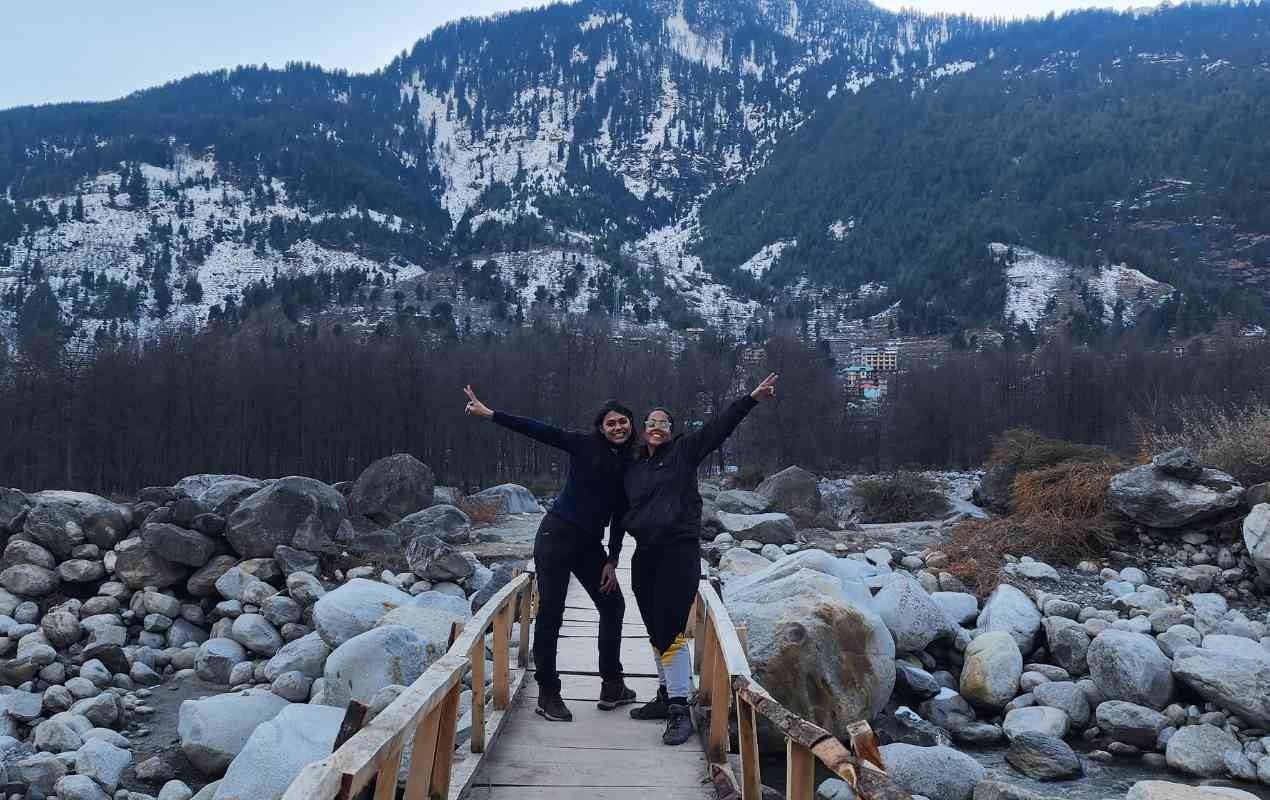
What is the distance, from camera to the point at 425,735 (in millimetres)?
3479

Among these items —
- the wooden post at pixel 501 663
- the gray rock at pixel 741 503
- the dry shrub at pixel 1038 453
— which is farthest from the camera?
the gray rock at pixel 741 503

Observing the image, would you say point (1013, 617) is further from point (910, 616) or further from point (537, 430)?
point (537, 430)

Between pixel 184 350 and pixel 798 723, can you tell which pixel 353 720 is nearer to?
pixel 798 723

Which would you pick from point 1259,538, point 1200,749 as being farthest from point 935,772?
point 1259,538

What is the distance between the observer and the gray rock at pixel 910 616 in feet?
32.6

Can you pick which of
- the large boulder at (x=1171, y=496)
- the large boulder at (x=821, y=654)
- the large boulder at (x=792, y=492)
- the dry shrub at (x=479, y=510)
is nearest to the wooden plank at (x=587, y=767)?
the large boulder at (x=821, y=654)

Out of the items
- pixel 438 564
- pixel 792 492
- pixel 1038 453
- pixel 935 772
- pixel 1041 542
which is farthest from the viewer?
pixel 792 492

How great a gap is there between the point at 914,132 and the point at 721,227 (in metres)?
36.1

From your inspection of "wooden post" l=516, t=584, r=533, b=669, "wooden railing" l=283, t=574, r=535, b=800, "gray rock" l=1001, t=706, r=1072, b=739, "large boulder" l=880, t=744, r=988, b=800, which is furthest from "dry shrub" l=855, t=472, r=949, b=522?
"wooden railing" l=283, t=574, r=535, b=800

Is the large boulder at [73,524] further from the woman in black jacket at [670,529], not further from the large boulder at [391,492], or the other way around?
the woman in black jacket at [670,529]

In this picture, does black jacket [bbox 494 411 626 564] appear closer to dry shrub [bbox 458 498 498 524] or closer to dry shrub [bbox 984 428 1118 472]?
dry shrub [bbox 458 498 498 524]

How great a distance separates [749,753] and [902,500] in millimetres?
20926

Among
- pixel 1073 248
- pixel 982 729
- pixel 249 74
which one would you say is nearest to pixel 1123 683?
pixel 982 729

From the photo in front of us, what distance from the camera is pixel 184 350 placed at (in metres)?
46.4
